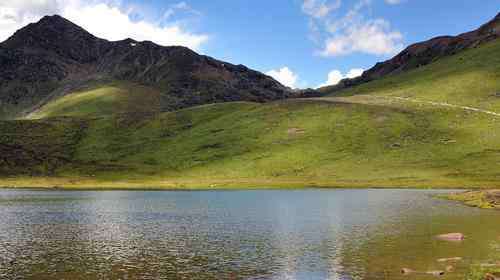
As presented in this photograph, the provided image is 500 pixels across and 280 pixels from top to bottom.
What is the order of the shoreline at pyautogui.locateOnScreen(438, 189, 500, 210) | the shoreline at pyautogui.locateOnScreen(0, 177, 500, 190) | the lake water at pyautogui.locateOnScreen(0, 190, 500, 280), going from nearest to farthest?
1. the lake water at pyautogui.locateOnScreen(0, 190, 500, 280)
2. the shoreline at pyautogui.locateOnScreen(438, 189, 500, 210)
3. the shoreline at pyautogui.locateOnScreen(0, 177, 500, 190)

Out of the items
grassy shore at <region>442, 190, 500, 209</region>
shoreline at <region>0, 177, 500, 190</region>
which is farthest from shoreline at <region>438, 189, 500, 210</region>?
shoreline at <region>0, 177, 500, 190</region>

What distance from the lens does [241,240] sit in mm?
66812

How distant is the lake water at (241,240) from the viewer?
48.9 metres

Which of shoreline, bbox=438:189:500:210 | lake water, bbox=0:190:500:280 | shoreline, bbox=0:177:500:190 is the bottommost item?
lake water, bbox=0:190:500:280

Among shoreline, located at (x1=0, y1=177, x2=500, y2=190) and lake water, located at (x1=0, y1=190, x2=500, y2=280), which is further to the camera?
shoreline, located at (x1=0, y1=177, x2=500, y2=190)

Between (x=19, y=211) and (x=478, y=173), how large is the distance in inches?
5362

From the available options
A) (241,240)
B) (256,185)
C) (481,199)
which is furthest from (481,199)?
(256,185)

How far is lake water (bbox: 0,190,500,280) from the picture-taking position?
48938 millimetres

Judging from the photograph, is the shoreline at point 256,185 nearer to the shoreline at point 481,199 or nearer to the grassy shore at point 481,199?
the shoreline at point 481,199

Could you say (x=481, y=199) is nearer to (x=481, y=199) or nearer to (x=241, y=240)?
(x=481, y=199)

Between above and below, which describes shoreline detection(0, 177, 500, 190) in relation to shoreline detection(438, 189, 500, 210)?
above

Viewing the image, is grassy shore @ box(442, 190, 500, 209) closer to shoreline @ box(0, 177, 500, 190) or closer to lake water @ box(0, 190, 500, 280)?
lake water @ box(0, 190, 500, 280)

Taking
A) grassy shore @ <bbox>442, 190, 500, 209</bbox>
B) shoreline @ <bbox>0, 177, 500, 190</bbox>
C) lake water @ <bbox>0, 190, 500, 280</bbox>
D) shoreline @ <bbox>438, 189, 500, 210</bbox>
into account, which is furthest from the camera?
shoreline @ <bbox>0, 177, 500, 190</bbox>

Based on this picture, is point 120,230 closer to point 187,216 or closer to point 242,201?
point 187,216
